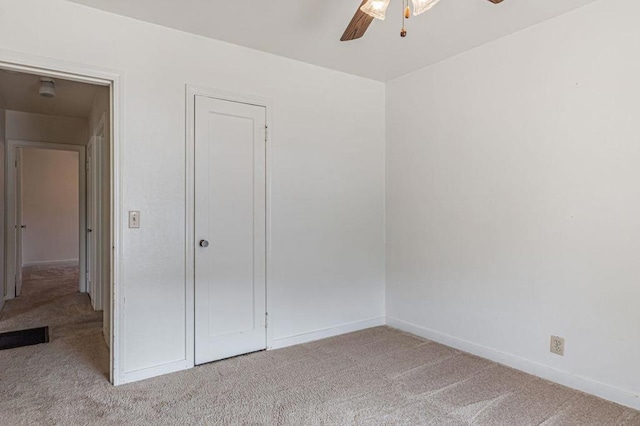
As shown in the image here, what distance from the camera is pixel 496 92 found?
2.91 metres

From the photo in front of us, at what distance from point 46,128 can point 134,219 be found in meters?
3.61

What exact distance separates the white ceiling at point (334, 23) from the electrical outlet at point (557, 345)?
214cm

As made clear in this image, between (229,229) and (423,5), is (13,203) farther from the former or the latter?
(423,5)

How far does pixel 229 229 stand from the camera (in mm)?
2977

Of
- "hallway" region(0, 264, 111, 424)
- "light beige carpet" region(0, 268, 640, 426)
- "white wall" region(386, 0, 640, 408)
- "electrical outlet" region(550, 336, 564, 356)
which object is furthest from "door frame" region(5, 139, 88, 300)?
"electrical outlet" region(550, 336, 564, 356)

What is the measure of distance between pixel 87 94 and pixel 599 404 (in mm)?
5018

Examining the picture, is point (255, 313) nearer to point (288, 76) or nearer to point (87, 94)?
point (288, 76)

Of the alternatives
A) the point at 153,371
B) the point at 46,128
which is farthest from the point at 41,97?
the point at 153,371

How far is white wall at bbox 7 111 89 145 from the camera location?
490cm

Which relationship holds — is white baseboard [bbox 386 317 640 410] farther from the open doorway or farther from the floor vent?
the floor vent

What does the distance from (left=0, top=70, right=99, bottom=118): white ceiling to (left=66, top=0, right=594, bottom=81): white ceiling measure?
1692 mm

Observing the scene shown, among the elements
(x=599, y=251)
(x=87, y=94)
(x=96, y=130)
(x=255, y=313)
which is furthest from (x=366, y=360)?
(x=87, y=94)

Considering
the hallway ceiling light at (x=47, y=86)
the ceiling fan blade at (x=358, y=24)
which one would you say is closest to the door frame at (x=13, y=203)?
the hallway ceiling light at (x=47, y=86)

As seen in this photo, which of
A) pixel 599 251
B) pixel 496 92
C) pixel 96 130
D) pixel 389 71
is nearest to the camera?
pixel 599 251
